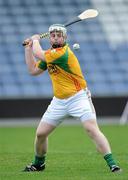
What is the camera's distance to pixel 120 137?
18.9 meters

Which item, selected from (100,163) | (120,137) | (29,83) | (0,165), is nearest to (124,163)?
(100,163)

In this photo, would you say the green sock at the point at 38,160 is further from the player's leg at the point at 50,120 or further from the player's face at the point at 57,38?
the player's face at the point at 57,38

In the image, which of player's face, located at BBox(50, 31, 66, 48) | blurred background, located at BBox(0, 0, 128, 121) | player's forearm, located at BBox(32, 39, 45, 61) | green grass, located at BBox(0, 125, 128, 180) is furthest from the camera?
blurred background, located at BBox(0, 0, 128, 121)

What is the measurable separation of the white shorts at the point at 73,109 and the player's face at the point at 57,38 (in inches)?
27.2

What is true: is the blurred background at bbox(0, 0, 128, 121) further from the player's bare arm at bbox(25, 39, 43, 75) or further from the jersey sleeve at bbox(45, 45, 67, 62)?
the jersey sleeve at bbox(45, 45, 67, 62)

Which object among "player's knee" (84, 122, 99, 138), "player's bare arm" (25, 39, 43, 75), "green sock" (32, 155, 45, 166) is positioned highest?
"player's bare arm" (25, 39, 43, 75)

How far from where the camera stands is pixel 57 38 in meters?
10.1

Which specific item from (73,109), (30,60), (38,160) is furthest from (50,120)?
(30,60)

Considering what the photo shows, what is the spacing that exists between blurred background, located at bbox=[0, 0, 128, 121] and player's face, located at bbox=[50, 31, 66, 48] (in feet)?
49.0

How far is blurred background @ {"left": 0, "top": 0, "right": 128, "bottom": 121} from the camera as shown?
83.3ft

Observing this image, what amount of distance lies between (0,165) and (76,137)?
7.99 m

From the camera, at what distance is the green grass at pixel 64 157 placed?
9938 millimetres

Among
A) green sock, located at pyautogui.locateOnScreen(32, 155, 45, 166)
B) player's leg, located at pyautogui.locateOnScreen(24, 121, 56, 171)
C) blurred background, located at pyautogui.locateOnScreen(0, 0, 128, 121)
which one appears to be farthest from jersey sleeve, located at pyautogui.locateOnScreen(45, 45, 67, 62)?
blurred background, located at pyautogui.locateOnScreen(0, 0, 128, 121)

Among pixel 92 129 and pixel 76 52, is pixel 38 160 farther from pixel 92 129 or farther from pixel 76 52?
pixel 76 52
